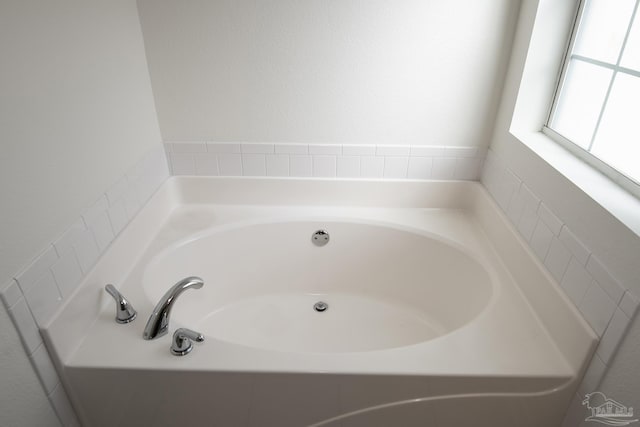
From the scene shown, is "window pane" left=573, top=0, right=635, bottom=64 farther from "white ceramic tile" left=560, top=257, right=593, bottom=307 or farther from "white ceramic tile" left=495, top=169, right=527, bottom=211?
"white ceramic tile" left=560, top=257, right=593, bottom=307

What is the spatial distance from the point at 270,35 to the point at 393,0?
0.48 meters

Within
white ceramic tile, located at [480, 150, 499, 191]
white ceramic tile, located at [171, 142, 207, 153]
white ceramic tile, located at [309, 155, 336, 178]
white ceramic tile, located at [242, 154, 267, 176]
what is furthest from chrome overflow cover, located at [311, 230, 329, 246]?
white ceramic tile, located at [480, 150, 499, 191]

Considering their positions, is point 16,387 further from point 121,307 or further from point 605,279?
point 605,279

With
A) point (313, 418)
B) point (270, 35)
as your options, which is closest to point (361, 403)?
point (313, 418)

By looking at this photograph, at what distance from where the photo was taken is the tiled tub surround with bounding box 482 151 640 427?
38.1 inches

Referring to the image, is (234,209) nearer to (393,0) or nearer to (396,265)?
(396,265)

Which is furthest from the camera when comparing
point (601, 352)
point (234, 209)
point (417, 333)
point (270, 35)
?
point (234, 209)

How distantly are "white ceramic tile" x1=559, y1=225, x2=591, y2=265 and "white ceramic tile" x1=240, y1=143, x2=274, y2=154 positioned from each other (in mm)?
1164

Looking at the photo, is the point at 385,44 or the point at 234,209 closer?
the point at 385,44

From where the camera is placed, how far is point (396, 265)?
1.88 m

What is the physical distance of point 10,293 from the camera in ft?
3.04

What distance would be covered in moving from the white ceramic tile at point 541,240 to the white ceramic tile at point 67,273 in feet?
4.63

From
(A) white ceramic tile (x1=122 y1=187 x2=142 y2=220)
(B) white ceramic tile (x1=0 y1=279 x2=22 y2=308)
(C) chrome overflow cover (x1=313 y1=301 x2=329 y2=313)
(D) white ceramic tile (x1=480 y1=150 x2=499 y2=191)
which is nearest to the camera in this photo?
(B) white ceramic tile (x1=0 y1=279 x2=22 y2=308)

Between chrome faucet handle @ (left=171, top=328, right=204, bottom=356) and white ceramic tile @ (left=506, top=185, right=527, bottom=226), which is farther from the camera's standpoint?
white ceramic tile @ (left=506, top=185, right=527, bottom=226)
